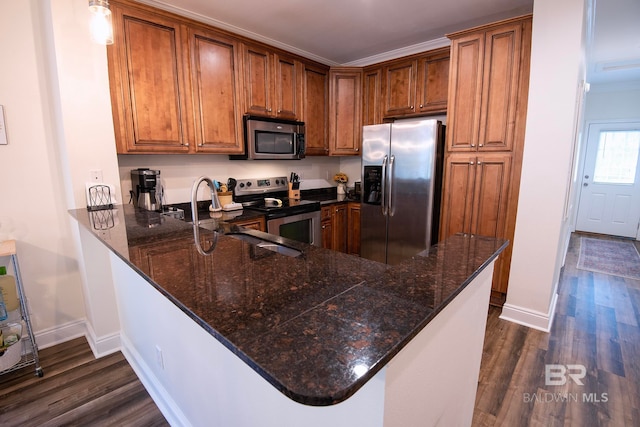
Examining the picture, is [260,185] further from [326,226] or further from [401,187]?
[401,187]

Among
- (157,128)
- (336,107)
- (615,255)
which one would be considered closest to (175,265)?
(157,128)

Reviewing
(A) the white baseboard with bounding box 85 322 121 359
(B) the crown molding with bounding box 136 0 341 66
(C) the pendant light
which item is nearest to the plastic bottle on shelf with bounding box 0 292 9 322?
Answer: (A) the white baseboard with bounding box 85 322 121 359

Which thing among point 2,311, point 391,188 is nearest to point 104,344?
point 2,311

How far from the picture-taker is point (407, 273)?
927 millimetres

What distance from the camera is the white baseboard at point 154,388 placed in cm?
152

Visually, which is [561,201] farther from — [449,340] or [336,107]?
[336,107]

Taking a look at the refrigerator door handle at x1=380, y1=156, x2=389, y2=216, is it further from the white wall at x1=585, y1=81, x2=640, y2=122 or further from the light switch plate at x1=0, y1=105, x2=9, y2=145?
the white wall at x1=585, y1=81, x2=640, y2=122

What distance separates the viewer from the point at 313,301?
749 mm

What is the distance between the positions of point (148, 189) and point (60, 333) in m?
1.31

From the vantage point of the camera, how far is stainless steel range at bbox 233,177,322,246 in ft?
9.79

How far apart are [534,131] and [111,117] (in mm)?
3091

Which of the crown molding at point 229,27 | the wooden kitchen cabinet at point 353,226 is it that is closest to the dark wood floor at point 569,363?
the wooden kitchen cabinet at point 353,226

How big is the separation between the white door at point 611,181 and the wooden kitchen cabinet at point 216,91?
20.1 feet

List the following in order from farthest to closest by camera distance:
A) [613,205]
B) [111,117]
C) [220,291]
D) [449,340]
→ [613,205] < [111,117] < [449,340] < [220,291]
